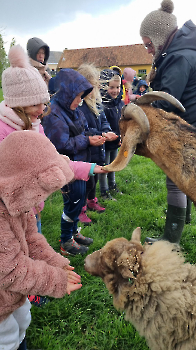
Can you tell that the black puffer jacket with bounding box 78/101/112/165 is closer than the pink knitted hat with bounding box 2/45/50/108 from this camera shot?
No

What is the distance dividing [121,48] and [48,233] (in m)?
49.6

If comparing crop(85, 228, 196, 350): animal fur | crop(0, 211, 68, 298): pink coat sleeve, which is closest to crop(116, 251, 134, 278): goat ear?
crop(85, 228, 196, 350): animal fur

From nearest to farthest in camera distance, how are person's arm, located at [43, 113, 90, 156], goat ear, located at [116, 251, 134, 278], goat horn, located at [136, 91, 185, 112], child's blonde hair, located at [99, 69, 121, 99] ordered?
goat ear, located at [116, 251, 134, 278], goat horn, located at [136, 91, 185, 112], person's arm, located at [43, 113, 90, 156], child's blonde hair, located at [99, 69, 121, 99]

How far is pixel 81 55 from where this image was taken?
147ft

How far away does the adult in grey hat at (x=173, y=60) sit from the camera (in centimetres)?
279

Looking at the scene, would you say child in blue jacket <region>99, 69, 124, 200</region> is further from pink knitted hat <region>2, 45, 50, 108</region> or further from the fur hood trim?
the fur hood trim

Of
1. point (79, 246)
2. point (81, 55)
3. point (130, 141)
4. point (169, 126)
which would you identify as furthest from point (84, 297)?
point (81, 55)

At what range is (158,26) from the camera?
3020 mm

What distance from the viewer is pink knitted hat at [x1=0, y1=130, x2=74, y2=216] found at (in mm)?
1366

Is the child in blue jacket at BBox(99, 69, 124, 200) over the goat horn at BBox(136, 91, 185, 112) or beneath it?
beneath

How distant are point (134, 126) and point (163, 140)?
1.13 ft

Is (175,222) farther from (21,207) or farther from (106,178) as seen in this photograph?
(21,207)

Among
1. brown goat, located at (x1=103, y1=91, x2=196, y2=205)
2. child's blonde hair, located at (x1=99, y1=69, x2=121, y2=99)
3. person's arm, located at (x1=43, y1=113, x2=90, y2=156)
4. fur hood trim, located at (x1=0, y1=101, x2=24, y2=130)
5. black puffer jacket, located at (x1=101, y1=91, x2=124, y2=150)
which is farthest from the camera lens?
black puffer jacket, located at (x1=101, y1=91, x2=124, y2=150)

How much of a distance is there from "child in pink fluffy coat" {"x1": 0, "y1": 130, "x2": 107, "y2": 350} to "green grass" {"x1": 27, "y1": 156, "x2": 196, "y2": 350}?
0.91 metres
